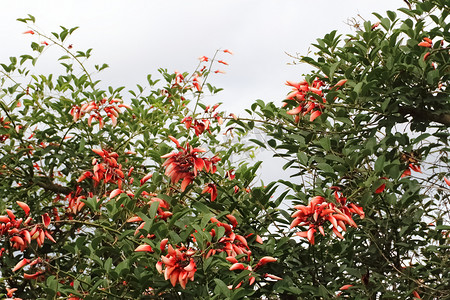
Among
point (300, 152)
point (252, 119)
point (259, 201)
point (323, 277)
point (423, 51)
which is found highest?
point (423, 51)

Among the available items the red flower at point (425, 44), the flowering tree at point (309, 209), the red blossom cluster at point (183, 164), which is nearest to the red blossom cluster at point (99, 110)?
the flowering tree at point (309, 209)

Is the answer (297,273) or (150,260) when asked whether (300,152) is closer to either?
(297,273)

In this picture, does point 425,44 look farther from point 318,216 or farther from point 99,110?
point 99,110

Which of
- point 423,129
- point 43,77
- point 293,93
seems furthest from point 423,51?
point 43,77

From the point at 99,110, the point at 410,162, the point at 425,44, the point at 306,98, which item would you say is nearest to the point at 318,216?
the point at 306,98

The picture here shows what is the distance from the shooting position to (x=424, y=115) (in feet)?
11.9

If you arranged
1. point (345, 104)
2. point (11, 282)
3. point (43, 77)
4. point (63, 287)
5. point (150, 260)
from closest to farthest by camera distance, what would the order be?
1. point (150, 260)
2. point (63, 287)
3. point (345, 104)
4. point (11, 282)
5. point (43, 77)

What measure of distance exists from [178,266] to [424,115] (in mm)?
1900

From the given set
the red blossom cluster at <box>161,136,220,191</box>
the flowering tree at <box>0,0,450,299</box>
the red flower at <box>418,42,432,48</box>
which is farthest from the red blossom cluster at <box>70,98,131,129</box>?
the red flower at <box>418,42,432,48</box>

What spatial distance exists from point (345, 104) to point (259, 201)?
0.84 m

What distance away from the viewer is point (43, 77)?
505 centimetres

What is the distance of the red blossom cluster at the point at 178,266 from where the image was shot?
8.57ft

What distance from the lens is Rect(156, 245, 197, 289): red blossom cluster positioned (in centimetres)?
261

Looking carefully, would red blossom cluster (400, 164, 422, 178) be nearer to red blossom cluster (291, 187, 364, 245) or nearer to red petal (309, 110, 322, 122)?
red petal (309, 110, 322, 122)
